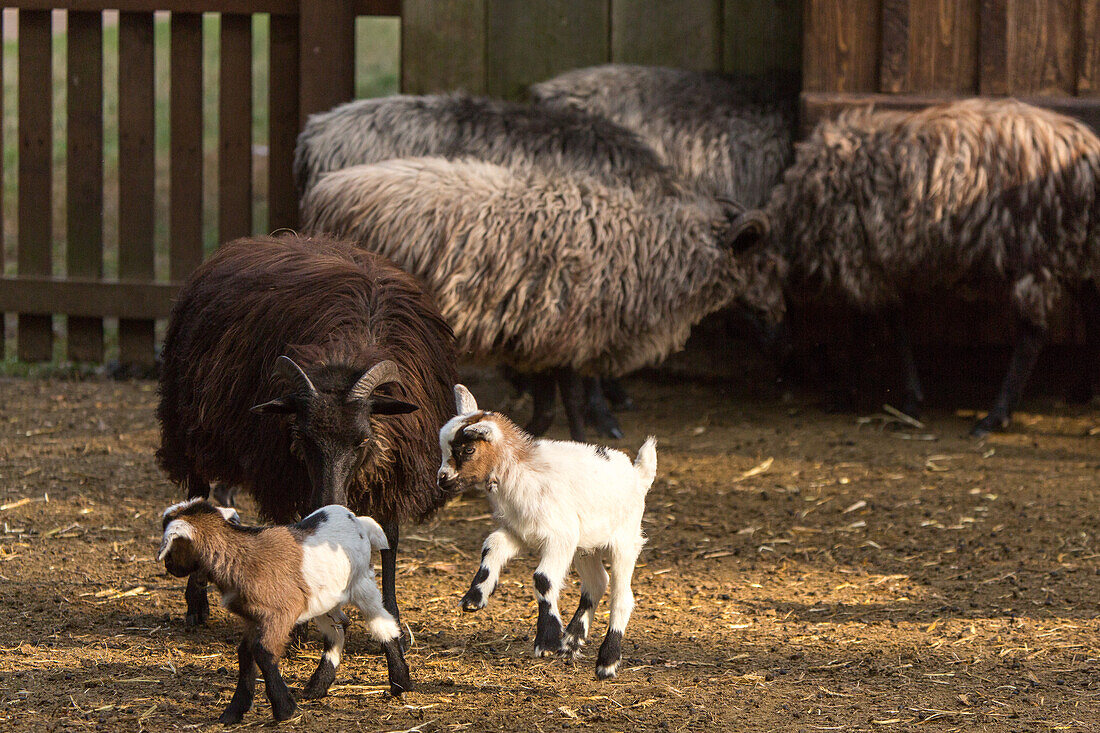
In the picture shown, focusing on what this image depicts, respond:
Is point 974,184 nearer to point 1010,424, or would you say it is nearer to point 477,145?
point 1010,424

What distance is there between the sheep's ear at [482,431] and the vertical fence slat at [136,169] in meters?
5.37

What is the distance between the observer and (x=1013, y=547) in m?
4.94

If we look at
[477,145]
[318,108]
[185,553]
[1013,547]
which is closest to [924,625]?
[1013,547]

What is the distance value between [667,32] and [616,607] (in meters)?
5.46

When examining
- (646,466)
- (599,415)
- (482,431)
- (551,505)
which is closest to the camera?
(482,431)

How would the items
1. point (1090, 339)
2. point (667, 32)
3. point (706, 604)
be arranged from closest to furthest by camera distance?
point (706, 604), point (1090, 339), point (667, 32)

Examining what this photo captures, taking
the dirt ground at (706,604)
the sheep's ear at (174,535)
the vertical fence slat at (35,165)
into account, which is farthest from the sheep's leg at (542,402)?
the vertical fence slat at (35,165)

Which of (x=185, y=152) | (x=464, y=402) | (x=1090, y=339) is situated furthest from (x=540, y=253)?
(x=1090, y=339)

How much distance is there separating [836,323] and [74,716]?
552cm

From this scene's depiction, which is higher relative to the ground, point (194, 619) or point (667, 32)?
point (667, 32)

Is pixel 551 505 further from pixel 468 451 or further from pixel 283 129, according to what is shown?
pixel 283 129

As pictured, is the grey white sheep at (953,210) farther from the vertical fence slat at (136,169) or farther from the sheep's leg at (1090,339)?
the vertical fence slat at (136,169)

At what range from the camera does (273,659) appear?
301cm

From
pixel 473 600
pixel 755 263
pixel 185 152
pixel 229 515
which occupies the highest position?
pixel 185 152
